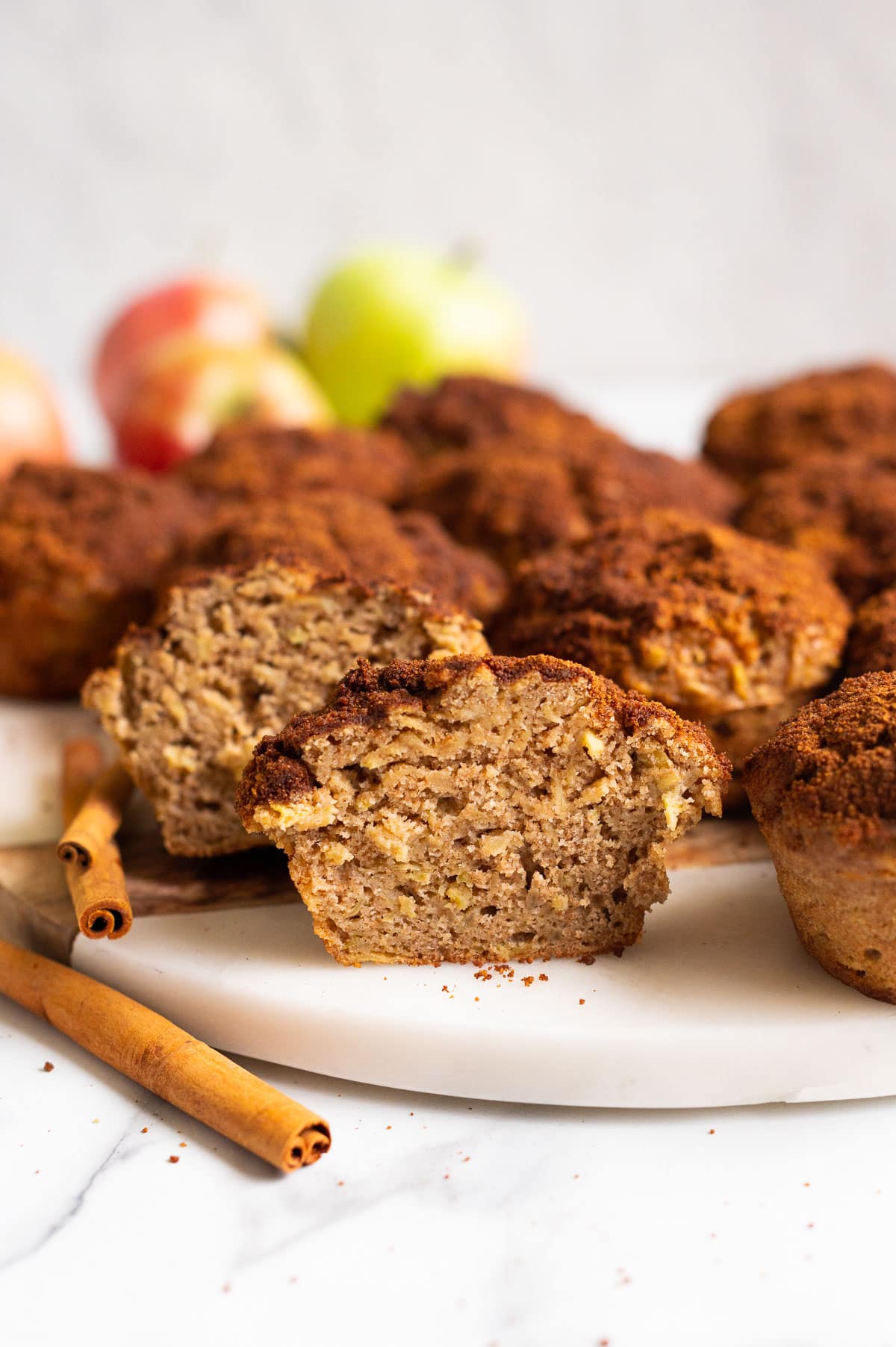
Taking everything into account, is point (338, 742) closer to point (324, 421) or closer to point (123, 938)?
point (123, 938)

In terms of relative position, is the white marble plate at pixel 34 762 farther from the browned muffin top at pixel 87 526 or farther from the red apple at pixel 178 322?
the red apple at pixel 178 322

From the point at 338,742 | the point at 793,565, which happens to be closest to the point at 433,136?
the point at 793,565

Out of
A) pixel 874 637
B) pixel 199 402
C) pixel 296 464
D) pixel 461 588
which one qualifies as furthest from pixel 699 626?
pixel 199 402

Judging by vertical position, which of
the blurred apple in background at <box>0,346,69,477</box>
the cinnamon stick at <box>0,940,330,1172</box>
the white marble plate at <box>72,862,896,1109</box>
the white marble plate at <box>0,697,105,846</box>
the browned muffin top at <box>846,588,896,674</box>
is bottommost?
the white marble plate at <box>0,697,105,846</box>

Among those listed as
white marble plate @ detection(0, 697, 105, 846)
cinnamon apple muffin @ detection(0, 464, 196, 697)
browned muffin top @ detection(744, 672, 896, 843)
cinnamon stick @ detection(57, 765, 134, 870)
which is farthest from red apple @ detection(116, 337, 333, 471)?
browned muffin top @ detection(744, 672, 896, 843)

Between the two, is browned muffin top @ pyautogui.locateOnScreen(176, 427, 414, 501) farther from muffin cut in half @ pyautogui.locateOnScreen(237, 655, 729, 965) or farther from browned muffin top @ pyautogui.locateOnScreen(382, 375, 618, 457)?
muffin cut in half @ pyautogui.locateOnScreen(237, 655, 729, 965)

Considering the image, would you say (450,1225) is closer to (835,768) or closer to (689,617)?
(835,768)
